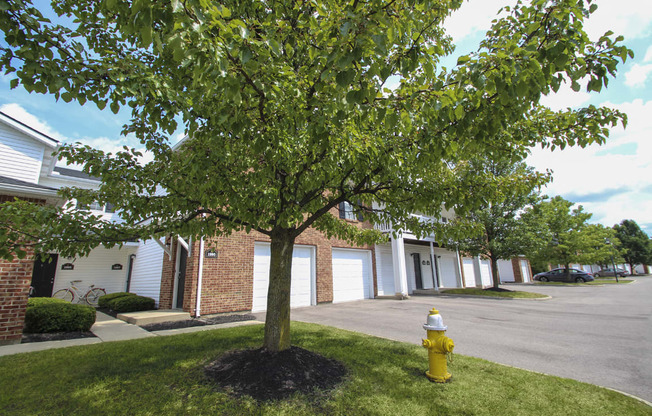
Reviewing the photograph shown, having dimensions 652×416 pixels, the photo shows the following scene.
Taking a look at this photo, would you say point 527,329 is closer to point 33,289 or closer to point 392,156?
point 392,156

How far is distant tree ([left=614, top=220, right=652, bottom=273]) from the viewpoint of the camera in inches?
2037

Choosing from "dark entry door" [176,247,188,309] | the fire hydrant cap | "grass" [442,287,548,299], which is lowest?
"grass" [442,287,548,299]

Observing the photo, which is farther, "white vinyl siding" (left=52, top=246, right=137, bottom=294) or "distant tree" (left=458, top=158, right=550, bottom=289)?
"distant tree" (left=458, top=158, right=550, bottom=289)

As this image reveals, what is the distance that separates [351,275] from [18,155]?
13.8m

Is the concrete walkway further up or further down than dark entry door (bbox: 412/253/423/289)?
further down

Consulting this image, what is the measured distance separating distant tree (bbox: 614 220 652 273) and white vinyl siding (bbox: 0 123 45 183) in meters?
72.8

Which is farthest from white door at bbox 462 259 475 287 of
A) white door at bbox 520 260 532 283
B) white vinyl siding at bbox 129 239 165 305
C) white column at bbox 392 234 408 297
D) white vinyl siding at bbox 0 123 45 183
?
white vinyl siding at bbox 0 123 45 183

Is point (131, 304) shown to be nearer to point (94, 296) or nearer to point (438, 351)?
point (94, 296)

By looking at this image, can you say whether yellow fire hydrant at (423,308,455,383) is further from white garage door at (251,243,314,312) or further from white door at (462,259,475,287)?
white door at (462,259,475,287)

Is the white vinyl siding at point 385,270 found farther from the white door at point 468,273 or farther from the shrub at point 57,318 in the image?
the shrub at point 57,318

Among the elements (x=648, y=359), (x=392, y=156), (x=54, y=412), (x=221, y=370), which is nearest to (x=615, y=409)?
(x=648, y=359)

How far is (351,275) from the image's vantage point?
14844mm

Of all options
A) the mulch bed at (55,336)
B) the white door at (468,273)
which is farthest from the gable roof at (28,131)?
the white door at (468,273)

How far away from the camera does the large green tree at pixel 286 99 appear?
199 centimetres
